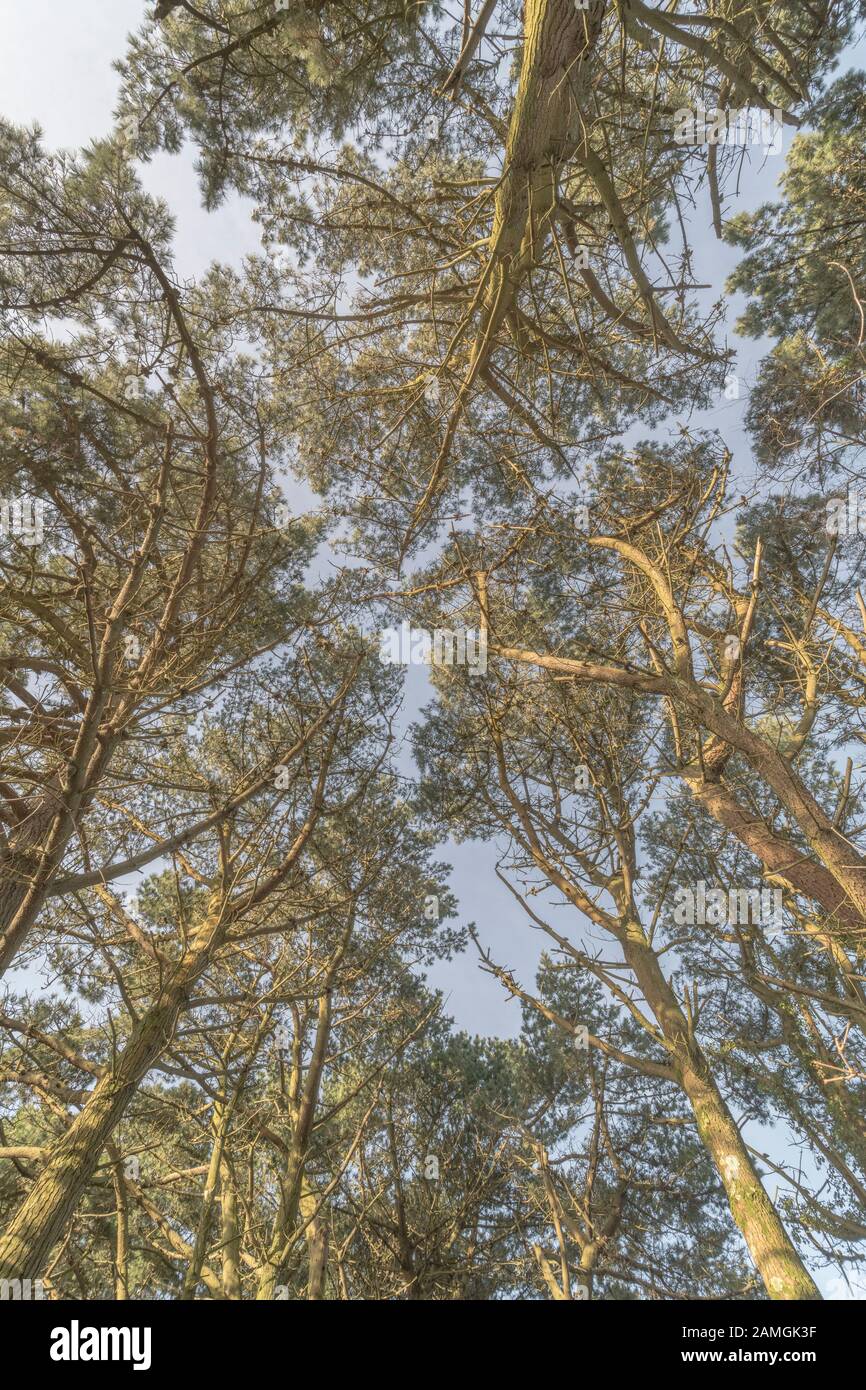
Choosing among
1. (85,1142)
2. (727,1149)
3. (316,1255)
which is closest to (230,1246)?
(316,1255)

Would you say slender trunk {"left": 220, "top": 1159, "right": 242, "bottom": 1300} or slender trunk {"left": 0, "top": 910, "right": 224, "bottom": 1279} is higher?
slender trunk {"left": 0, "top": 910, "right": 224, "bottom": 1279}

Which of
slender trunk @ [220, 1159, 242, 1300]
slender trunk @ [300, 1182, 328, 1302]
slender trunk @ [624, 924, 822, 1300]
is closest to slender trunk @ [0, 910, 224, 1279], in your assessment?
slender trunk @ [220, 1159, 242, 1300]

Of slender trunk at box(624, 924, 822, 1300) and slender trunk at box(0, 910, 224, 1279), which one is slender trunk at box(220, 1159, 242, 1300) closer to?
slender trunk at box(0, 910, 224, 1279)

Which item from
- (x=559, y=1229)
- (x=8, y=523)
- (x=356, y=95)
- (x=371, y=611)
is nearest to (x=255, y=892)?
(x=559, y=1229)

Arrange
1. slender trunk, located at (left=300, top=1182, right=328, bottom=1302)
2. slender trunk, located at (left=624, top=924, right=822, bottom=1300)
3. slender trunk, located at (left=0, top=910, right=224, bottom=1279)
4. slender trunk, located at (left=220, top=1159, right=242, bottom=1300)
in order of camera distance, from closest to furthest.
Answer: slender trunk, located at (left=0, top=910, right=224, bottom=1279), slender trunk, located at (left=624, top=924, right=822, bottom=1300), slender trunk, located at (left=300, top=1182, right=328, bottom=1302), slender trunk, located at (left=220, top=1159, right=242, bottom=1300)

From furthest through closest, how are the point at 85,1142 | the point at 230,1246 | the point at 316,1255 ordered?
the point at 230,1246, the point at 316,1255, the point at 85,1142

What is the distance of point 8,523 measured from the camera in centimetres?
422

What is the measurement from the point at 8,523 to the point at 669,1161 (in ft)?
32.2

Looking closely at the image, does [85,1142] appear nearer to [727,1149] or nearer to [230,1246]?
[230,1246]

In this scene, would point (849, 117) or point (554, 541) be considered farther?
point (554, 541)

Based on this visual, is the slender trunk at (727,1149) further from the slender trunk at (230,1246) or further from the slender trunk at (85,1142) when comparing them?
the slender trunk at (85,1142)
